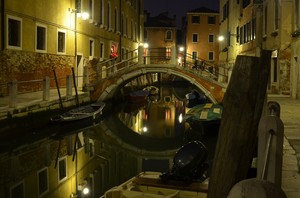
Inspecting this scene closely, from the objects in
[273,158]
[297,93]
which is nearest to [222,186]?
[273,158]

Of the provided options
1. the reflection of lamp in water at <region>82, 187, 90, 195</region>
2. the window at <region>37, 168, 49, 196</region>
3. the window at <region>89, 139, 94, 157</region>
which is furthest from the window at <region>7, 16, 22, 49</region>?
the reflection of lamp in water at <region>82, 187, 90, 195</region>

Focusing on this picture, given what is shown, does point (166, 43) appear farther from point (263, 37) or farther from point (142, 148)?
point (142, 148)

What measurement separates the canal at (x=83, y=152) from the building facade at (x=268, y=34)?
3.86 metres

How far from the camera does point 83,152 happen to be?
1123cm

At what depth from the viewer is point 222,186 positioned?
351 centimetres

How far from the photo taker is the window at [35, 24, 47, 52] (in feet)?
52.3

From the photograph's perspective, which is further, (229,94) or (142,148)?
(142,148)

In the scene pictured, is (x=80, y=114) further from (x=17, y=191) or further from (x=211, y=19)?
(x=211, y=19)

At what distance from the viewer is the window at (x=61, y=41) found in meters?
17.7

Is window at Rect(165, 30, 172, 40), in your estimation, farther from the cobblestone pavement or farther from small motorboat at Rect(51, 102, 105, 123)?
the cobblestone pavement

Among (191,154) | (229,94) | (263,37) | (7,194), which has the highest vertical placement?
(263,37)

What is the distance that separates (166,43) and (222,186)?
151 ft

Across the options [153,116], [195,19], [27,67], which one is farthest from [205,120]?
[195,19]

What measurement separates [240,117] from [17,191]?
5622mm
